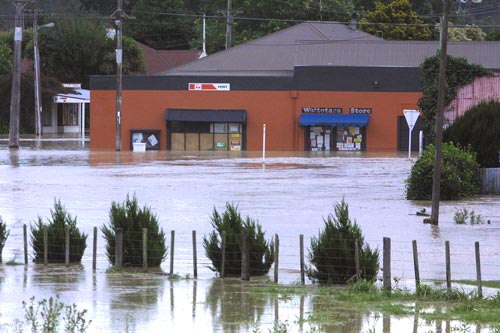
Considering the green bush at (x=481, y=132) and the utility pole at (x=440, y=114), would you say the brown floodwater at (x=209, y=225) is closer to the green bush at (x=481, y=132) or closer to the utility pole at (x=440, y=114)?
the utility pole at (x=440, y=114)

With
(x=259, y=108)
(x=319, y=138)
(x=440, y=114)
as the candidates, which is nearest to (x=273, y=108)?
(x=259, y=108)

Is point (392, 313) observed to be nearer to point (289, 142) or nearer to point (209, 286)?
point (209, 286)

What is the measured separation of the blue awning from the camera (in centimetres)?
7169

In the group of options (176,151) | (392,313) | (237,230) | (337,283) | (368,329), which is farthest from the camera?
(176,151)

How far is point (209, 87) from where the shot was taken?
73.4 metres

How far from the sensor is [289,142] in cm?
7369

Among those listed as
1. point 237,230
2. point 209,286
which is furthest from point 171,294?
point 237,230

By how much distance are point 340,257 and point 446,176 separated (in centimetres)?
1738

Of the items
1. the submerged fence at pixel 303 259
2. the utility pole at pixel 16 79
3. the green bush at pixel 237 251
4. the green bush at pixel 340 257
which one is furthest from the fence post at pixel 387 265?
the utility pole at pixel 16 79

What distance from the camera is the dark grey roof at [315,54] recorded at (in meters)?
76.9

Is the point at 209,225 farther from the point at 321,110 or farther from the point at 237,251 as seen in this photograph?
the point at 321,110

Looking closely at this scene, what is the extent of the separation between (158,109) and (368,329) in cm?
6106

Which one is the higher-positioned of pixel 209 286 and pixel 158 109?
pixel 158 109

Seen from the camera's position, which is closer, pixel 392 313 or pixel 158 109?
pixel 392 313
